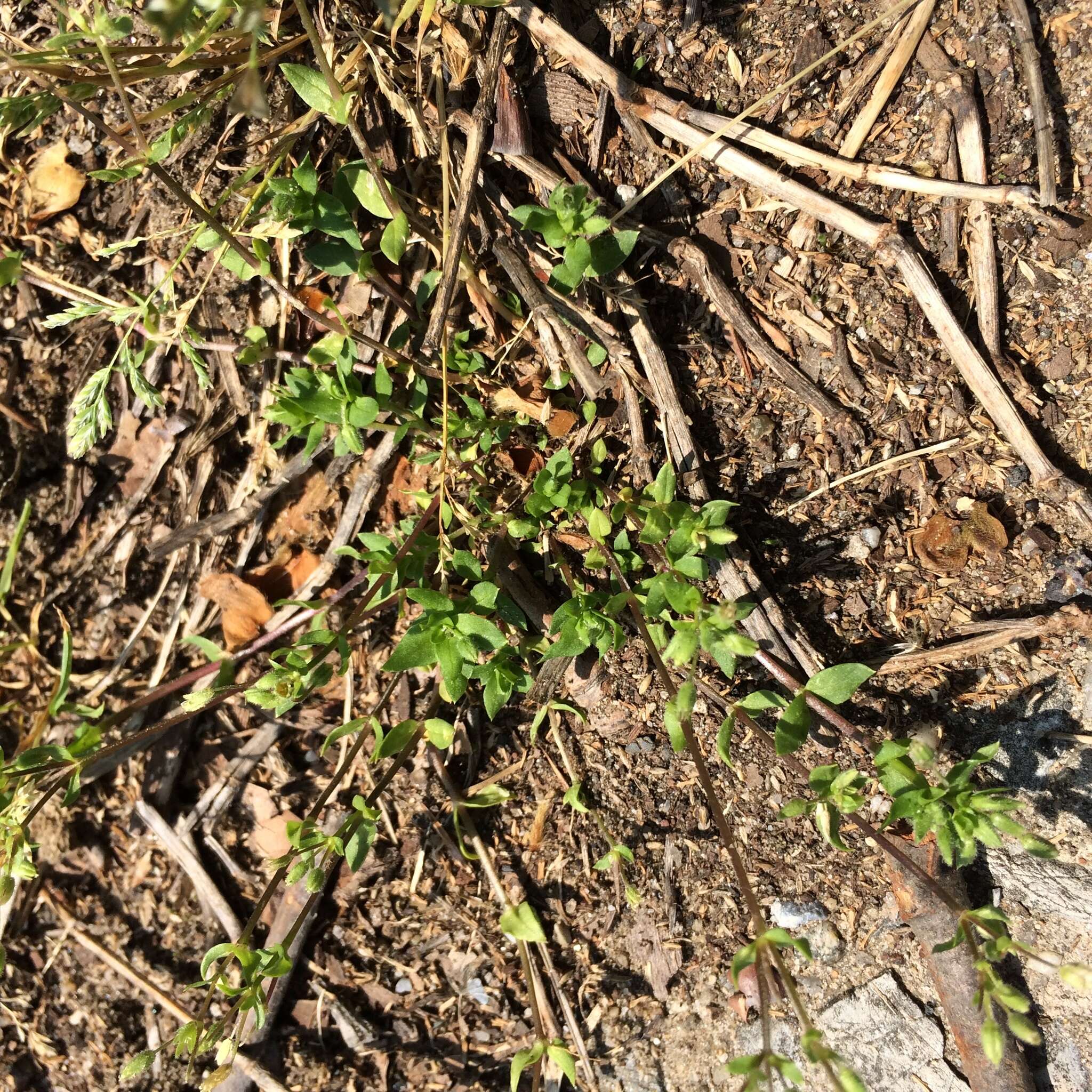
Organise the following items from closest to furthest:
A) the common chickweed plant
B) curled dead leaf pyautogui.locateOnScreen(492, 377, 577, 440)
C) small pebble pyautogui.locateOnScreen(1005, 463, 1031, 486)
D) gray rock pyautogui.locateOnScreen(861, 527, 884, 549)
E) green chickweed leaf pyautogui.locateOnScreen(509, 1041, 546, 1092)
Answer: the common chickweed plant < green chickweed leaf pyautogui.locateOnScreen(509, 1041, 546, 1092) < small pebble pyautogui.locateOnScreen(1005, 463, 1031, 486) < gray rock pyautogui.locateOnScreen(861, 527, 884, 549) < curled dead leaf pyautogui.locateOnScreen(492, 377, 577, 440)

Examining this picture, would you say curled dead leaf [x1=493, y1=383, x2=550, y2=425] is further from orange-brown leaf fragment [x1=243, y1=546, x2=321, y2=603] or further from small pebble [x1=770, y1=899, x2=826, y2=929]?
small pebble [x1=770, y1=899, x2=826, y2=929]

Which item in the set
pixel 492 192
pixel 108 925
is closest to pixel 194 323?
pixel 492 192

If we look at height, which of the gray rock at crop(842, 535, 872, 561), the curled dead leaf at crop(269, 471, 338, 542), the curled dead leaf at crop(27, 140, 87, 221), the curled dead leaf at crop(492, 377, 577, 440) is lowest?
the curled dead leaf at crop(269, 471, 338, 542)

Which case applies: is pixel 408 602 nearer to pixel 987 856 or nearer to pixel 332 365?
pixel 332 365

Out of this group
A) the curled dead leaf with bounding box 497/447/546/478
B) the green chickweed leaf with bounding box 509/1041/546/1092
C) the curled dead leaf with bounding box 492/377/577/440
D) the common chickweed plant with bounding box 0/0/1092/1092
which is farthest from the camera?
the curled dead leaf with bounding box 497/447/546/478

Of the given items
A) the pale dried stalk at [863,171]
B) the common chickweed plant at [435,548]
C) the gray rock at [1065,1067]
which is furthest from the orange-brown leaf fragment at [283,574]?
the gray rock at [1065,1067]

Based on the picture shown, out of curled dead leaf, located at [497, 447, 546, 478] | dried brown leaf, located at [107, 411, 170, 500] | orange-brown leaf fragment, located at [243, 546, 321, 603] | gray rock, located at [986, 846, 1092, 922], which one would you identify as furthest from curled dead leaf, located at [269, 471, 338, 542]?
gray rock, located at [986, 846, 1092, 922]

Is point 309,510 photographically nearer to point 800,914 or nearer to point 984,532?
point 800,914
